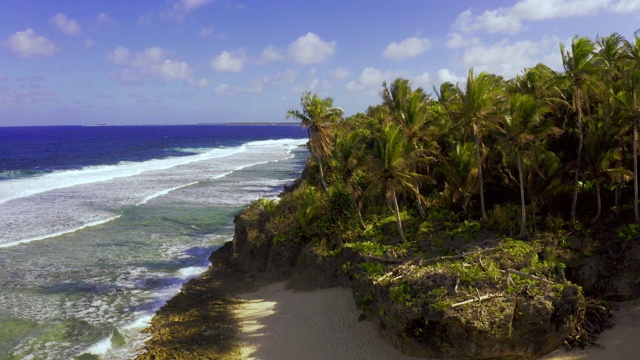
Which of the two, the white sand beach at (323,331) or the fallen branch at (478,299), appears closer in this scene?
the fallen branch at (478,299)

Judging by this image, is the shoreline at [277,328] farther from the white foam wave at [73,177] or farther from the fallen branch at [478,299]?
the white foam wave at [73,177]

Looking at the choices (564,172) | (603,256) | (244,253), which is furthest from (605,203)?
(244,253)

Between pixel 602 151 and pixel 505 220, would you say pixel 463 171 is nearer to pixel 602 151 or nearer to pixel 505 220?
pixel 505 220

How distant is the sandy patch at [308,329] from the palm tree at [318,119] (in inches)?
220

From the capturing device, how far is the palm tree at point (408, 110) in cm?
1898

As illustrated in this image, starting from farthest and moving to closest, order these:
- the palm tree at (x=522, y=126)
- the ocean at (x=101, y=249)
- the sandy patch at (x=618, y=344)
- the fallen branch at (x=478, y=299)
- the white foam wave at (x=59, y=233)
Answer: the white foam wave at (x=59, y=233) → the ocean at (x=101, y=249) → the palm tree at (x=522, y=126) → the sandy patch at (x=618, y=344) → the fallen branch at (x=478, y=299)

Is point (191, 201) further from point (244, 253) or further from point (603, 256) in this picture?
point (603, 256)

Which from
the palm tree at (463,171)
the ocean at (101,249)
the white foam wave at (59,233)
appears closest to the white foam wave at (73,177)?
the ocean at (101,249)

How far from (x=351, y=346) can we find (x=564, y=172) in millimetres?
10669

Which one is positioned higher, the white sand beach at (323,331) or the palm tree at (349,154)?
the palm tree at (349,154)

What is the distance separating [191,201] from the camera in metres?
40.0

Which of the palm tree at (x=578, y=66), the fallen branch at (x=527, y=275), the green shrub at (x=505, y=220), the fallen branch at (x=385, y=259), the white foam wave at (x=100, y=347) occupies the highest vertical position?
the palm tree at (x=578, y=66)

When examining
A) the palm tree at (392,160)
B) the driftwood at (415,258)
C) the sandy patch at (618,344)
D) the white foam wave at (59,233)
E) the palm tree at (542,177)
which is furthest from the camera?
the white foam wave at (59,233)

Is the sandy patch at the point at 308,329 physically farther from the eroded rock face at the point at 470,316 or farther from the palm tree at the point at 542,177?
the palm tree at the point at 542,177
